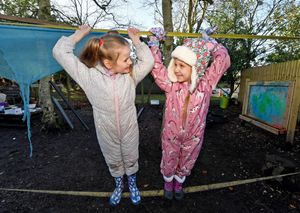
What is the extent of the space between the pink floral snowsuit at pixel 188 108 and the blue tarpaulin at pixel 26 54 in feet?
3.66

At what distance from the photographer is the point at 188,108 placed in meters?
1.76

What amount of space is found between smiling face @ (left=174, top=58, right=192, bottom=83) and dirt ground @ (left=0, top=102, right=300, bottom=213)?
1458mm

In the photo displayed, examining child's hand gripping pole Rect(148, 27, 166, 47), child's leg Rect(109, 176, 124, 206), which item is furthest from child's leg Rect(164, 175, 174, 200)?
child's hand gripping pole Rect(148, 27, 166, 47)

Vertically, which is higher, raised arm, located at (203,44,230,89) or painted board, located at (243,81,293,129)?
raised arm, located at (203,44,230,89)

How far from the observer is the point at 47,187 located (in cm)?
259

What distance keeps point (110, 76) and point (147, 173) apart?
1902 millimetres

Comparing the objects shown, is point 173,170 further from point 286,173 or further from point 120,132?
point 286,173

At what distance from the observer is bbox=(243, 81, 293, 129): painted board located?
14.0ft

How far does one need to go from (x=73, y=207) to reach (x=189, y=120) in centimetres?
163

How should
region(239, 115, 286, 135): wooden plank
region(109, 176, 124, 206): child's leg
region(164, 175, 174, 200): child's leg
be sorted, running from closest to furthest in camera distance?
1. region(109, 176, 124, 206): child's leg
2. region(164, 175, 174, 200): child's leg
3. region(239, 115, 286, 135): wooden plank

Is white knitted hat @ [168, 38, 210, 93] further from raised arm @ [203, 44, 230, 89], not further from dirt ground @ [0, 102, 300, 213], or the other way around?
dirt ground @ [0, 102, 300, 213]

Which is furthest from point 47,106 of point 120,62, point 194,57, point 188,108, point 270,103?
point 270,103

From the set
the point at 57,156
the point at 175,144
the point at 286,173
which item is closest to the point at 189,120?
the point at 175,144

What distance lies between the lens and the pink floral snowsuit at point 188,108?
1735 millimetres
